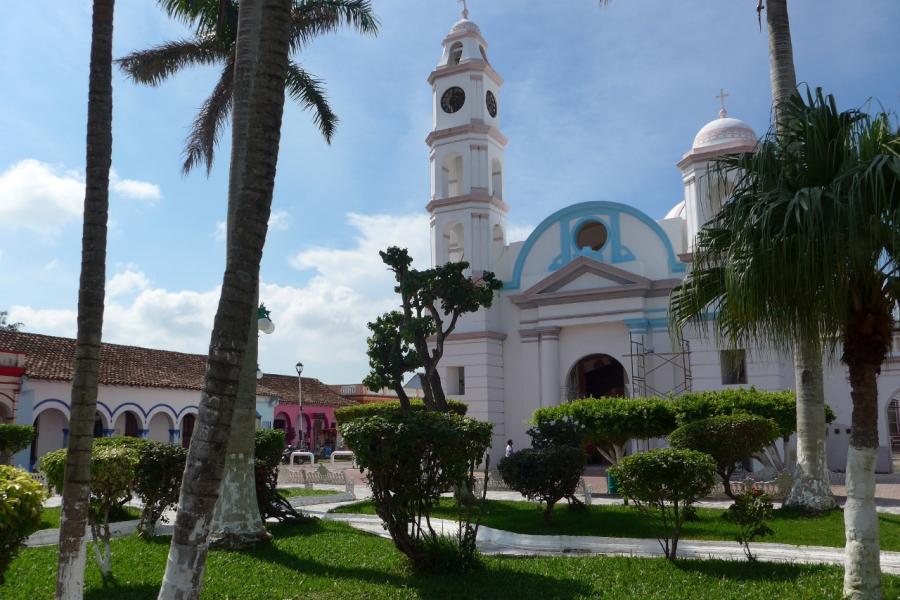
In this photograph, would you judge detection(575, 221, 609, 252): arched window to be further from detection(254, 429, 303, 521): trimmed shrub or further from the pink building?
the pink building

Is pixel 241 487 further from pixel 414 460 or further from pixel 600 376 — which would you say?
pixel 600 376

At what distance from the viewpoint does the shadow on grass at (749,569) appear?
7906mm

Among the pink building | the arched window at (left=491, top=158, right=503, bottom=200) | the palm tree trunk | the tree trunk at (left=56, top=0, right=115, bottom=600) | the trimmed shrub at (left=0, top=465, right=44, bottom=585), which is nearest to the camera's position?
the trimmed shrub at (left=0, top=465, right=44, bottom=585)

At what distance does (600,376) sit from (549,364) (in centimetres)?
398

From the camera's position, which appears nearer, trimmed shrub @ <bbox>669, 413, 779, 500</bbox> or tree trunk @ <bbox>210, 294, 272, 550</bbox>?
tree trunk @ <bbox>210, 294, 272, 550</bbox>

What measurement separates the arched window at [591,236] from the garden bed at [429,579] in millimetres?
17070

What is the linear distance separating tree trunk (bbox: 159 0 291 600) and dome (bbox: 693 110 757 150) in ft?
69.2

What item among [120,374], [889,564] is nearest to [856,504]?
[889,564]

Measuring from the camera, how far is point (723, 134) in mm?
23828

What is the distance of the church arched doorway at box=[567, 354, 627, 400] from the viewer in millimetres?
27281

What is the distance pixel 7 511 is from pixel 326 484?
54.5 feet

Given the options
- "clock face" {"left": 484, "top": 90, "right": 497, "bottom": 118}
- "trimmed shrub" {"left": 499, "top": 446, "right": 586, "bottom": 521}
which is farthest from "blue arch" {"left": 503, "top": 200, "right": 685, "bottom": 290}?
"trimmed shrub" {"left": 499, "top": 446, "right": 586, "bottom": 521}

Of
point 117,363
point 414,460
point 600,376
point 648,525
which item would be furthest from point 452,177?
point 414,460

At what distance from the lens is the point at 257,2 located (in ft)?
26.4
